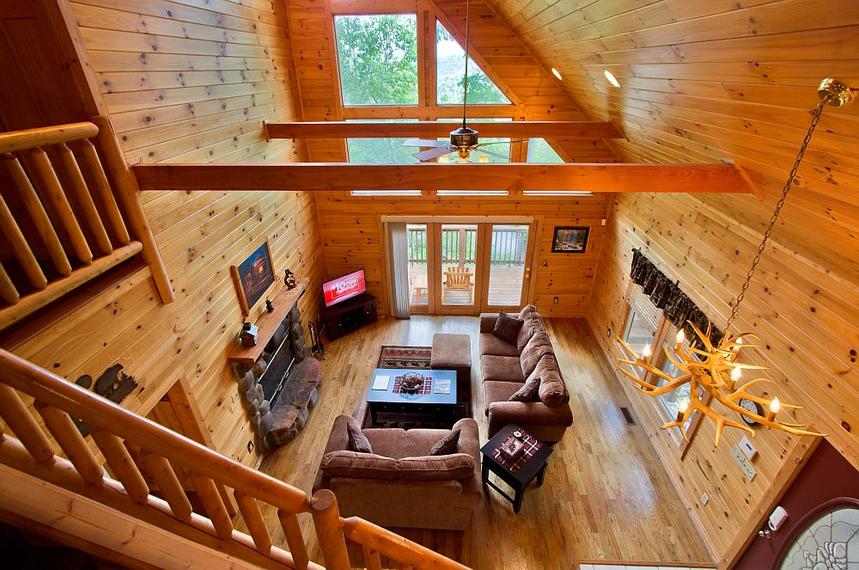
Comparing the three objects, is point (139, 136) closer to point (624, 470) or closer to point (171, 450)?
point (171, 450)

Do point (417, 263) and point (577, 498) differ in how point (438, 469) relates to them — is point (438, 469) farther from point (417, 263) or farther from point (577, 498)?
point (417, 263)

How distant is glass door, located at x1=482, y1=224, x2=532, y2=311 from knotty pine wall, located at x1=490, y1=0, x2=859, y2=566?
2.39 metres

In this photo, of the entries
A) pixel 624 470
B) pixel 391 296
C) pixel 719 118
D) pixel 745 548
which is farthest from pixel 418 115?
pixel 745 548

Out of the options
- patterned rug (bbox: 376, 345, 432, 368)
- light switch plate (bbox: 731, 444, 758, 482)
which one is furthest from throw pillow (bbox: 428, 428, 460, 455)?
light switch plate (bbox: 731, 444, 758, 482)

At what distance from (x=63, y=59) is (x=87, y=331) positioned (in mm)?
1600

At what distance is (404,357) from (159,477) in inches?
172

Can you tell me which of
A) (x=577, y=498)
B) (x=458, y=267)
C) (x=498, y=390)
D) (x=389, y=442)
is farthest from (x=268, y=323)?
(x=577, y=498)

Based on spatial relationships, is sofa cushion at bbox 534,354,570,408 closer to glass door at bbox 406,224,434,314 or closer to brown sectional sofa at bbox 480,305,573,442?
brown sectional sofa at bbox 480,305,573,442

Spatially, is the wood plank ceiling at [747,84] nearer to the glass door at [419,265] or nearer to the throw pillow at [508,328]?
the throw pillow at [508,328]

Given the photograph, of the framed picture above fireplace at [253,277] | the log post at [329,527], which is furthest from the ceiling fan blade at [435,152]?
the log post at [329,527]

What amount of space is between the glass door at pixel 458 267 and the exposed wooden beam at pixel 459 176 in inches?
158

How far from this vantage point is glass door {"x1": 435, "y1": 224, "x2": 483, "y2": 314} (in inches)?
271

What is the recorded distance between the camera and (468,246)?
7.01 meters

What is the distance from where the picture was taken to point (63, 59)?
228cm
